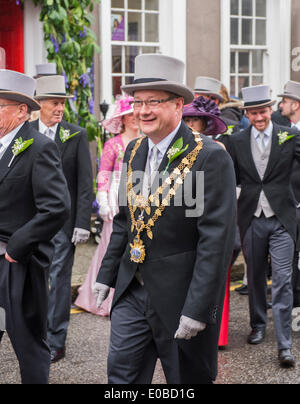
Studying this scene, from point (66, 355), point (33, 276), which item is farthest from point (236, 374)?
point (33, 276)

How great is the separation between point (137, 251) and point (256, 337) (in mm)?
2688

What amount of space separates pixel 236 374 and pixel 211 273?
2042 mm

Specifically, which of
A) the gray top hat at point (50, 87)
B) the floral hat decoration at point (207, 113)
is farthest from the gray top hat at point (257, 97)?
the gray top hat at point (50, 87)

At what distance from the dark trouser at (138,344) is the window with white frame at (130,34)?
24.5 ft

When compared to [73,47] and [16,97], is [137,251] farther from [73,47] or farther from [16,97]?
[73,47]

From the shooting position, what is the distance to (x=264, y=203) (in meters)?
5.84

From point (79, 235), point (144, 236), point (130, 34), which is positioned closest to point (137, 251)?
point (144, 236)

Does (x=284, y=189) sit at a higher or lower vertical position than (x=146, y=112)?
lower

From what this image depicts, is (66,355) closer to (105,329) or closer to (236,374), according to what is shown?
(105,329)

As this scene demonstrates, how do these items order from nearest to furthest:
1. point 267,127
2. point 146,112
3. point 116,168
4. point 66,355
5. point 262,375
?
point 146,112 < point 262,375 < point 66,355 < point 267,127 < point 116,168

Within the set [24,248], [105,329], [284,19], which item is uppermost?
[284,19]

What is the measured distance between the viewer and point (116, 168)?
6477mm

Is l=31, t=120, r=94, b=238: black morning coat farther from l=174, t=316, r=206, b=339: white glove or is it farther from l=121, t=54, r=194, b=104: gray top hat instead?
l=174, t=316, r=206, b=339: white glove

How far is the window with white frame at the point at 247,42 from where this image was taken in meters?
12.2
